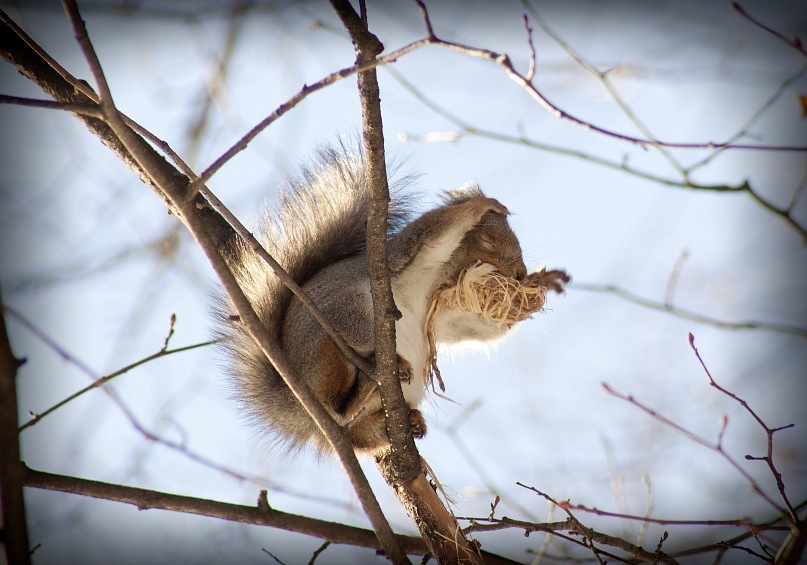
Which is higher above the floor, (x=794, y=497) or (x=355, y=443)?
(x=794, y=497)

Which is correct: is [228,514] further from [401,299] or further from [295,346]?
[401,299]

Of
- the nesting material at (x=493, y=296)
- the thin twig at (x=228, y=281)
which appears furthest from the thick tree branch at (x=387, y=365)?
the nesting material at (x=493, y=296)

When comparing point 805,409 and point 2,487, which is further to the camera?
point 805,409

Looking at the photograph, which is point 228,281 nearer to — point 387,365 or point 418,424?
point 387,365

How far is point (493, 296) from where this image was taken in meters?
2.69

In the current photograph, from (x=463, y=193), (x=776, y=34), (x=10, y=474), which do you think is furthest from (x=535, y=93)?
(x=463, y=193)

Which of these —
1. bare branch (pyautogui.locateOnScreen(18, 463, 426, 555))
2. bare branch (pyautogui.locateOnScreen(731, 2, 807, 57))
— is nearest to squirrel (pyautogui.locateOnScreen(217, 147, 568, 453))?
bare branch (pyautogui.locateOnScreen(18, 463, 426, 555))

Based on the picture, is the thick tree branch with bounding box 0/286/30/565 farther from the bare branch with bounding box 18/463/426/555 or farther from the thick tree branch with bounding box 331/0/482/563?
the thick tree branch with bounding box 331/0/482/563

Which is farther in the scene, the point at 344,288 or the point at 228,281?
the point at 344,288

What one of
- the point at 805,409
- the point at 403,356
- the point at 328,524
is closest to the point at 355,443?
the point at 403,356

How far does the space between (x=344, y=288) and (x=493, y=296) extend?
556 mm

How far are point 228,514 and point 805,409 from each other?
10.9ft

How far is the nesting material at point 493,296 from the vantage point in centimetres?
266

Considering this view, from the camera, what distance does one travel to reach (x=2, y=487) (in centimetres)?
119
